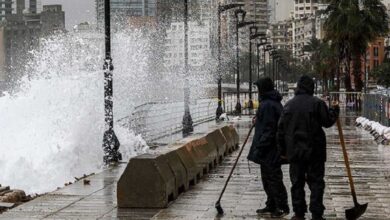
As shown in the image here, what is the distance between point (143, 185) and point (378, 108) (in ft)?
72.6

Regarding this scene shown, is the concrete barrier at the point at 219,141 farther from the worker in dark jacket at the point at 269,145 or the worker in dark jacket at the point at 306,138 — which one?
the worker in dark jacket at the point at 306,138

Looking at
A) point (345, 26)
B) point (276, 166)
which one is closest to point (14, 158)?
point (276, 166)

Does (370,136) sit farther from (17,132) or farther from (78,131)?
(17,132)

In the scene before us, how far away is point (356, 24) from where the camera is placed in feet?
192

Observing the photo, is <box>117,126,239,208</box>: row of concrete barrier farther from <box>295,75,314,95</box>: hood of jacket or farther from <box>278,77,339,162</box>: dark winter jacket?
<box>295,75,314,95</box>: hood of jacket

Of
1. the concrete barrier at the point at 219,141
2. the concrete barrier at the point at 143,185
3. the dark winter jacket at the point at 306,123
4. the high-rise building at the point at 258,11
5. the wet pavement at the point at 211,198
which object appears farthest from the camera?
the high-rise building at the point at 258,11

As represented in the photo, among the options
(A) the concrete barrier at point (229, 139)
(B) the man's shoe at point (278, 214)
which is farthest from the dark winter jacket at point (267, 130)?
(A) the concrete barrier at point (229, 139)

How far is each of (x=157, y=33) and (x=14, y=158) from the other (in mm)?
71191

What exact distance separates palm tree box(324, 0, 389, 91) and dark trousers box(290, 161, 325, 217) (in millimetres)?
49913

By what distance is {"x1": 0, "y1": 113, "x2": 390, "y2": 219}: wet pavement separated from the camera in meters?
11.1

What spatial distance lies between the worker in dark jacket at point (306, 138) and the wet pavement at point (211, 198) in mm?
994

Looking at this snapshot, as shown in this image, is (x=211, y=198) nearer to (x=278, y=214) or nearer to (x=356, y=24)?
(x=278, y=214)

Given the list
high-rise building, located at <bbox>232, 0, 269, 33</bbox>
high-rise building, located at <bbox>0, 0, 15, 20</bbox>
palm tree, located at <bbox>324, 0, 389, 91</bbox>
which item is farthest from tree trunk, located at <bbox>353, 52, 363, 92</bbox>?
high-rise building, located at <bbox>232, 0, 269, 33</bbox>

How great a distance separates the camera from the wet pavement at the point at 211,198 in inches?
439
